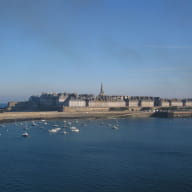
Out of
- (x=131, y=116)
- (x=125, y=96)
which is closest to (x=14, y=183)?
(x=131, y=116)

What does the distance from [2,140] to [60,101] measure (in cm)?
5345

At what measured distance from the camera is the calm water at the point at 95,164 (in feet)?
57.8

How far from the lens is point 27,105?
8994 centimetres

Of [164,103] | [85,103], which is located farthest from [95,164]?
[164,103]

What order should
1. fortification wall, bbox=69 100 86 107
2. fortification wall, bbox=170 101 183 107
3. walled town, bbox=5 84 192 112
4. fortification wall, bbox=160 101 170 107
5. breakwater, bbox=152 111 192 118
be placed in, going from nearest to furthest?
breakwater, bbox=152 111 192 118 → fortification wall, bbox=69 100 86 107 → walled town, bbox=5 84 192 112 → fortification wall, bbox=160 101 170 107 → fortification wall, bbox=170 101 183 107

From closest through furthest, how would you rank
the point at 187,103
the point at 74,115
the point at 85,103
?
the point at 74,115 → the point at 85,103 → the point at 187,103

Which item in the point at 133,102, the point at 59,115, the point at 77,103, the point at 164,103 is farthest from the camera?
the point at 164,103

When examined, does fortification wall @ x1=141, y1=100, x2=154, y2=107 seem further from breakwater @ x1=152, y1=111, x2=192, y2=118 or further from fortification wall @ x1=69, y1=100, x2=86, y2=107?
breakwater @ x1=152, y1=111, x2=192, y2=118

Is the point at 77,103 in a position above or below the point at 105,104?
above

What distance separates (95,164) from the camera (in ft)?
72.3

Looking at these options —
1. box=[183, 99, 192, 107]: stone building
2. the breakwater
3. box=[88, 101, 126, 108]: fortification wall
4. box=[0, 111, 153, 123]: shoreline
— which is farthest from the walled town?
the breakwater

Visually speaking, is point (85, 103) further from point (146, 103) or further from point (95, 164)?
point (95, 164)

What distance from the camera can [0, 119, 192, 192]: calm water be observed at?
694 inches

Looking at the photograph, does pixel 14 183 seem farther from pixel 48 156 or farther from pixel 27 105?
pixel 27 105
